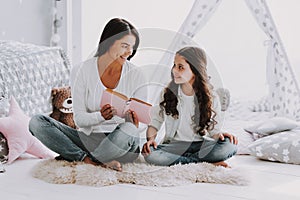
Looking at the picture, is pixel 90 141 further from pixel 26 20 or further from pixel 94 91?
pixel 26 20

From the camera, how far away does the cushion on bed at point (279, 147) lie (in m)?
2.31

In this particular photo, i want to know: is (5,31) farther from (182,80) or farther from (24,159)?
(182,80)

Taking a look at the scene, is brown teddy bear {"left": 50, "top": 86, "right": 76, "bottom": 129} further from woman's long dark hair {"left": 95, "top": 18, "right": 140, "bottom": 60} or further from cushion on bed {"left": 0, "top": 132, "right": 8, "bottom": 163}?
woman's long dark hair {"left": 95, "top": 18, "right": 140, "bottom": 60}

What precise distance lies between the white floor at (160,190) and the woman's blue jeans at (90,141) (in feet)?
0.60

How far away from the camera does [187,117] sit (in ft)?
6.68

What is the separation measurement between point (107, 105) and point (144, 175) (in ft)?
1.05

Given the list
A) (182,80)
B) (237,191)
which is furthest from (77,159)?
(237,191)

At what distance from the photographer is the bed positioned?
179 centimetres

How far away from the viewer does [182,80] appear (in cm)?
A: 202

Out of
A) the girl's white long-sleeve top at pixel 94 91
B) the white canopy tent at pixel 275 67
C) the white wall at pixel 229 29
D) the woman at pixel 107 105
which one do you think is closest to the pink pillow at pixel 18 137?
the woman at pixel 107 105

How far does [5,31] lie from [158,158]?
178 cm

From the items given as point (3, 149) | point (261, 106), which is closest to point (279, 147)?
point (261, 106)

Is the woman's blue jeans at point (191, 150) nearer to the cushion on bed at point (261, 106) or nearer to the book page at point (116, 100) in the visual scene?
the book page at point (116, 100)

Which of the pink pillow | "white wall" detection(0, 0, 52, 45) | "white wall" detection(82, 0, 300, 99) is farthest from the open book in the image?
Answer: "white wall" detection(82, 0, 300, 99)
